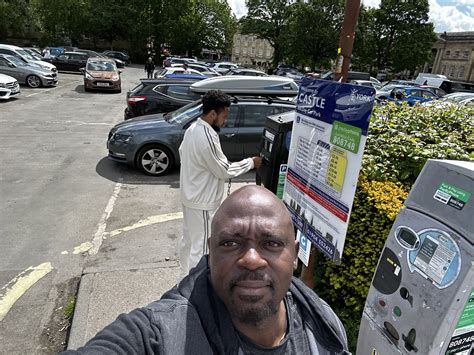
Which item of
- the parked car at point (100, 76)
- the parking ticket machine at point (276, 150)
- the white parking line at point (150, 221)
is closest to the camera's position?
the parking ticket machine at point (276, 150)

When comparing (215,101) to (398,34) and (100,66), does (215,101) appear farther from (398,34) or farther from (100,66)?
(398,34)

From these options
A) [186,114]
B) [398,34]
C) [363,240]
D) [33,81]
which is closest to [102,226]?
[186,114]

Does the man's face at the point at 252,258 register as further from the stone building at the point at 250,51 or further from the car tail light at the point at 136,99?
the stone building at the point at 250,51

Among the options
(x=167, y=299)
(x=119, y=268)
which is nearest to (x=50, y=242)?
(x=119, y=268)

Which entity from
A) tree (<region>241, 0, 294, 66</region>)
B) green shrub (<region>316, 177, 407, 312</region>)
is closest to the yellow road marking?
green shrub (<region>316, 177, 407, 312</region>)

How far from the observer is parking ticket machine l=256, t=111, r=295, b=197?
11.5 feet

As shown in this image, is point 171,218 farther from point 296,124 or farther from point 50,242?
point 296,124

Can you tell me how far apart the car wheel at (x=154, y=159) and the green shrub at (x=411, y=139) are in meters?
4.09

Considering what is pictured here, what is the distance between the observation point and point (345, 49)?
3434 mm

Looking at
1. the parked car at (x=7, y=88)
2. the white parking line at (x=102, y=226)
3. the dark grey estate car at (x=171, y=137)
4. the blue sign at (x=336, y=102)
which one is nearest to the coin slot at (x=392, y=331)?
the blue sign at (x=336, y=102)

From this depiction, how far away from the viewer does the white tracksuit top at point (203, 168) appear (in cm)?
308

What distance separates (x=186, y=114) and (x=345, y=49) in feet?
14.1

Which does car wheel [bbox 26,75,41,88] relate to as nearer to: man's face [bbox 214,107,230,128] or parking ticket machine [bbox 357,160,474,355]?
man's face [bbox 214,107,230,128]

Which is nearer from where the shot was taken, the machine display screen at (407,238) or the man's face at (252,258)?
the man's face at (252,258)
